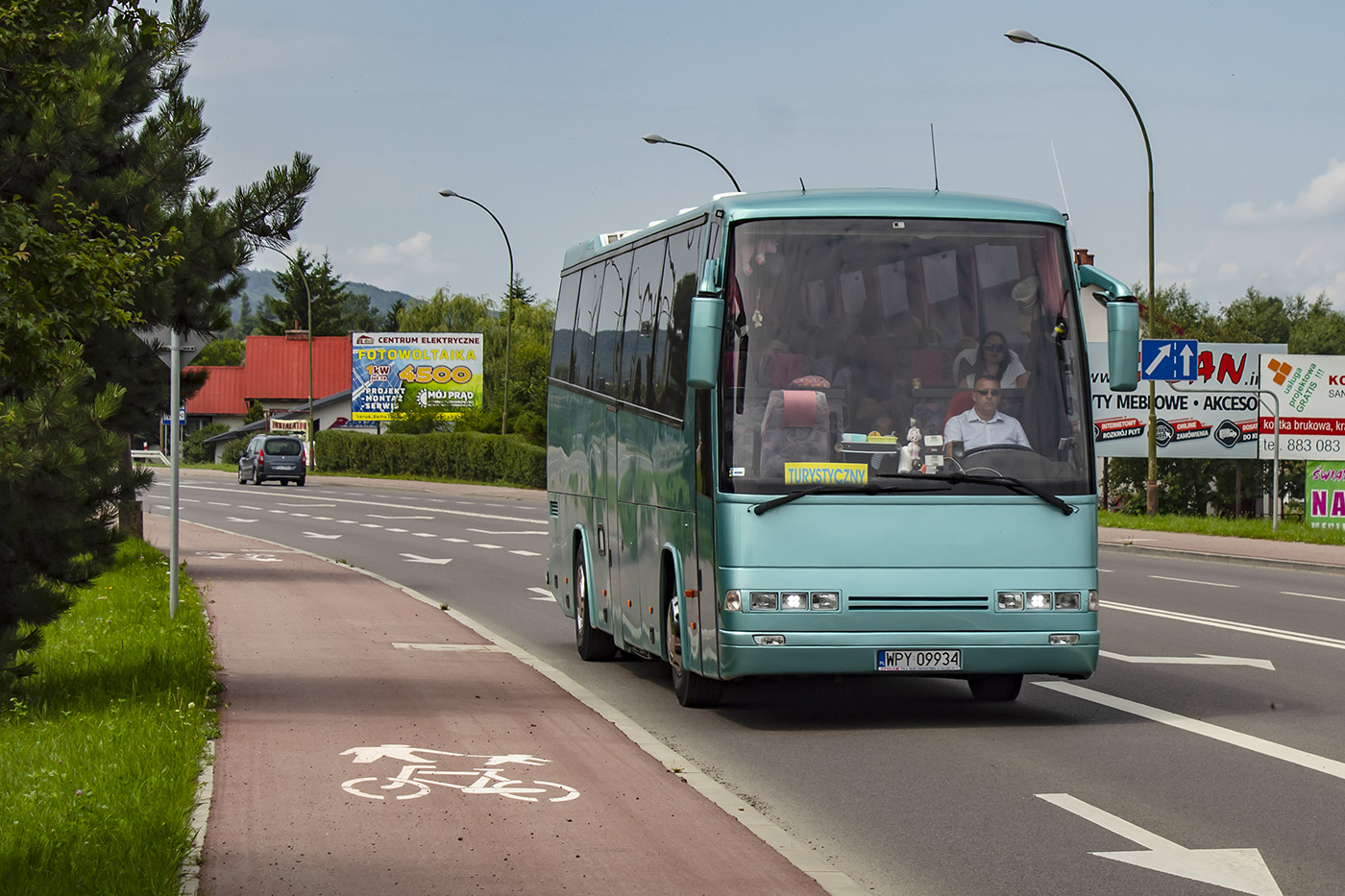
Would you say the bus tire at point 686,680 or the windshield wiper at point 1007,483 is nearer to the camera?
the windshield wiper at point 1007,483

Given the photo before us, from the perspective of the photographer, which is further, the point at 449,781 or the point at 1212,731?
the point at 1212,731

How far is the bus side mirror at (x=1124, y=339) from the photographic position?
9.97 meters

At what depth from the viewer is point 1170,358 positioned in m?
46.7

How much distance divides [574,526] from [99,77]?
5.72m

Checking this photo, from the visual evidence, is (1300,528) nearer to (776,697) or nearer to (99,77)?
(776,697)

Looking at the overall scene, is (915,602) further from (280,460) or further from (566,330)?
(280,460)

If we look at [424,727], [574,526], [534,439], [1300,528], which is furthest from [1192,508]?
[424,727]

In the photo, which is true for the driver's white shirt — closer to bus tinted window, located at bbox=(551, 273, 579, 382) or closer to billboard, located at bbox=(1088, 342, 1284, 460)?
bus tinted window, located at bbox=(551, 273, 579, 382)

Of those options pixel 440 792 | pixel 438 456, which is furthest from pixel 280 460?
pixel 440 792

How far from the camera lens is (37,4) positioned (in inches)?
259

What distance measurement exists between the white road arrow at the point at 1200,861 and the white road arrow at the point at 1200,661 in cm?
619

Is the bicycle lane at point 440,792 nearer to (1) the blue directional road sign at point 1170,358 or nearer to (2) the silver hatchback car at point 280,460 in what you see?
(1) the blue directional road sign at point 1170,358

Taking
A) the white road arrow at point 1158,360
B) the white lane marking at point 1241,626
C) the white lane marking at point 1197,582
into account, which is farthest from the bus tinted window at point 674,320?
the white road arrow at point 1158,360

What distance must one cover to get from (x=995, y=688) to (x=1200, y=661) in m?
2.76
